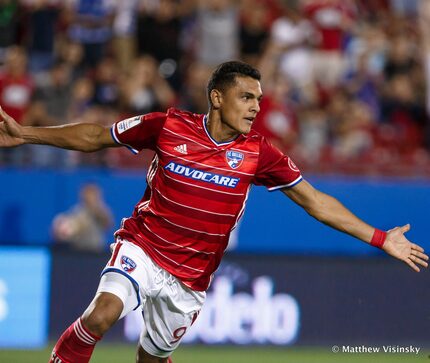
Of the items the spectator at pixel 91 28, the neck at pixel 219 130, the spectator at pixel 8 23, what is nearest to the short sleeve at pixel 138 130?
the neck at pixel 219 130

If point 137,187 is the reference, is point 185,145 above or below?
below

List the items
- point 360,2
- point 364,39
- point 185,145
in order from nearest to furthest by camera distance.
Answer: point 185,145, point 364,39, point 360,2

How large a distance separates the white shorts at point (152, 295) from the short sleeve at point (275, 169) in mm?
953

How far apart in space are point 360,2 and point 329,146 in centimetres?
441

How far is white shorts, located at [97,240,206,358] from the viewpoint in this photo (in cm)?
715

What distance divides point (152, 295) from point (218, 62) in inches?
334

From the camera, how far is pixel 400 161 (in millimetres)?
14711

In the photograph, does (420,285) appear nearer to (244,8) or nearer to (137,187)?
A: (137,187)

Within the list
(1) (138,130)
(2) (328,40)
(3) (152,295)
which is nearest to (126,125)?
(1) (138,130)

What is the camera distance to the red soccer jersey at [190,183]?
7.42 m

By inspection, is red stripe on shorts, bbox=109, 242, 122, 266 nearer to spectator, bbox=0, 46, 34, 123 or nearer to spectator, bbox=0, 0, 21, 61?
spectator, bbox=0, 46, 34, 123

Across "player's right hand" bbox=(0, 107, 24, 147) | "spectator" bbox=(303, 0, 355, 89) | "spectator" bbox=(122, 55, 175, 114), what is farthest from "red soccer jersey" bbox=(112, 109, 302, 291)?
"spectator" bbox=(303, 0, 355, 89)

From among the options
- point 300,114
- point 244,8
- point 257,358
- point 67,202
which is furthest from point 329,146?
point 257,358

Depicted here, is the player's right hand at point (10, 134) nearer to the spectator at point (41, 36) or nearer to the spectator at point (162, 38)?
the spectator at point (41, 36)
